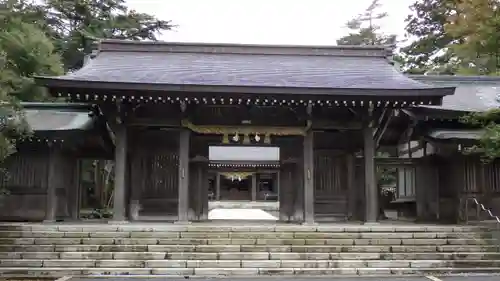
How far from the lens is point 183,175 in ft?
45.1

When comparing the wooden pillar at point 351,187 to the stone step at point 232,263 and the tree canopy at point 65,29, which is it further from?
the tree canopy at point 65,29

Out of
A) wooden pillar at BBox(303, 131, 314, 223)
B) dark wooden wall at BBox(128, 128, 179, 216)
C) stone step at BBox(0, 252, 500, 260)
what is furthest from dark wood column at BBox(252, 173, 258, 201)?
stone step at BBox(0, 252, 500, 260)

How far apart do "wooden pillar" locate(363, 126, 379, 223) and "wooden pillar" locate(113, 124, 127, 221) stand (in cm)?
676

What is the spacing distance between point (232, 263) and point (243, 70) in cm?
698

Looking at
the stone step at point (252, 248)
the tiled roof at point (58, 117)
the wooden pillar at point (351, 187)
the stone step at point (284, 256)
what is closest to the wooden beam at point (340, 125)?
the wooden pillar at point (351, 187)

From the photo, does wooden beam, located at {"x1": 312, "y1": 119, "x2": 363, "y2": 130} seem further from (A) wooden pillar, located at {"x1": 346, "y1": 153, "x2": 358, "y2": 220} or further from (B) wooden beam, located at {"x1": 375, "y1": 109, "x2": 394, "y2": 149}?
(A) wooden pillar, located at {"x1": 346, "y1": 153, "x2": 358, "y2": 220}

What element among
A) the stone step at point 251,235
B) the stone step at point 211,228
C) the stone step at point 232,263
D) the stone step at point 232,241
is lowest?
the stone step at point 232,263

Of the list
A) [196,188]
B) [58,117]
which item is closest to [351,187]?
[196,188]

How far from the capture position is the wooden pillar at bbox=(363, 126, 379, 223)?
14.0m

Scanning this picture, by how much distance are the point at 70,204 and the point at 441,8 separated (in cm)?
2797

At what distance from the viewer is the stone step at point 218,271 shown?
10.2m

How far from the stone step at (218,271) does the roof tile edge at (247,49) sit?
29.4 ft

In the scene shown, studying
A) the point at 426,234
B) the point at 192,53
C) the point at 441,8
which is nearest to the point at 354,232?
the point at 426,234

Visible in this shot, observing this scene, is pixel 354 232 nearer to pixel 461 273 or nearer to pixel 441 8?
pixel 461 273
